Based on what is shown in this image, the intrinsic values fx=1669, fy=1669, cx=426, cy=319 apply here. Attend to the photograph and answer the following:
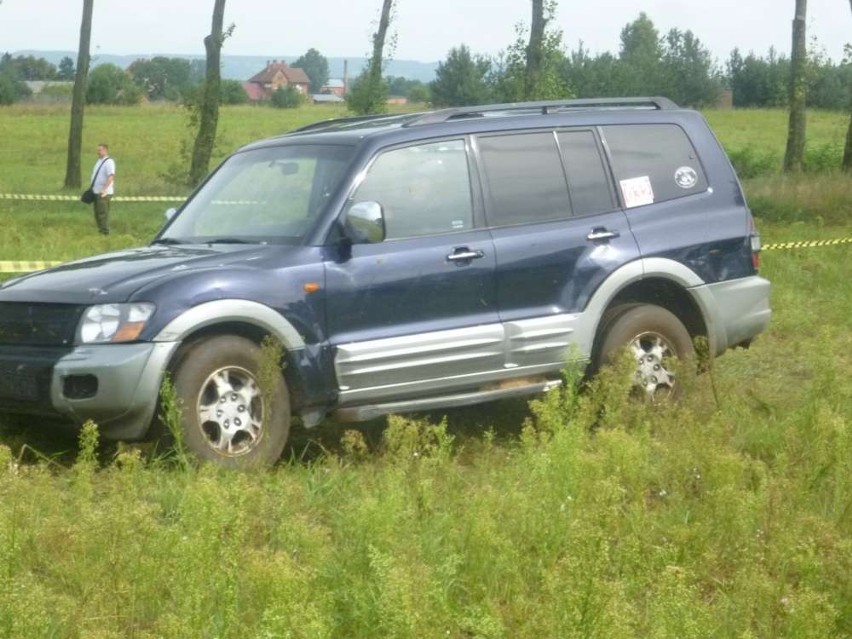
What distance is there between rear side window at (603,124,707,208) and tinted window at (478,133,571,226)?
444 millimetres

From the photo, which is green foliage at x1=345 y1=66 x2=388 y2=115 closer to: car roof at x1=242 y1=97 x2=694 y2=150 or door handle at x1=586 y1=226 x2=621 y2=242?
car roof at x1=242 y1=97 x2=694 y2=150

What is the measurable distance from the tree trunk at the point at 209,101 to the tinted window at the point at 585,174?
28869mm

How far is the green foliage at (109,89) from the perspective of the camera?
346 ft

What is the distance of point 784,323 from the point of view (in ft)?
45.2

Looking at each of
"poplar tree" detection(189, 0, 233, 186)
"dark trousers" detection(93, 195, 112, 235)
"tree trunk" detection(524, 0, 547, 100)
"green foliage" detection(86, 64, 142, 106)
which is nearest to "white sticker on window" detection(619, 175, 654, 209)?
"dark trousers" detection(93, 195, 112, 235)

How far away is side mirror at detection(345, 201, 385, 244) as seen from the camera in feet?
27.3

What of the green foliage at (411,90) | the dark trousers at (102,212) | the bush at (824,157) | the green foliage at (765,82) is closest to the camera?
the dark trousers at (102,212)

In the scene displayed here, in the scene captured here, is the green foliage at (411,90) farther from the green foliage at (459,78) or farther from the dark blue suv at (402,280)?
the dark blue suv at (402,280)

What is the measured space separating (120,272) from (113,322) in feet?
1.48

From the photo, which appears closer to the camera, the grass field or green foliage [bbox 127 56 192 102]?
the grass field

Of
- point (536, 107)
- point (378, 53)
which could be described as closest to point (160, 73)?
point (378, 53)

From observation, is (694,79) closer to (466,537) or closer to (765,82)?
(765,82)

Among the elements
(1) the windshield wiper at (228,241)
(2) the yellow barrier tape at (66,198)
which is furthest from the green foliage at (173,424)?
(2) the yellow barrier tape at (66,198)

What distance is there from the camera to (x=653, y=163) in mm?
9836
